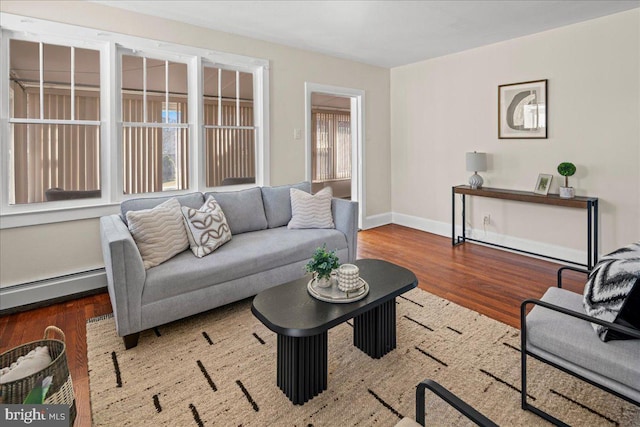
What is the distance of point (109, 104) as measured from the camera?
3.24m

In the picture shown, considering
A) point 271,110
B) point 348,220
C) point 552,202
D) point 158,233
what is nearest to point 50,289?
point 158,233

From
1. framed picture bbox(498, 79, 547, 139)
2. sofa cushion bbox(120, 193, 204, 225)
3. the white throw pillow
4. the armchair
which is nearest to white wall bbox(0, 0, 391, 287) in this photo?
sofa cushion bbox(120, 193, 204, 225)

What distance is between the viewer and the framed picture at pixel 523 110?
13.2 feet

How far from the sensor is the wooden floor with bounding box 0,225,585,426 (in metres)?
2.44

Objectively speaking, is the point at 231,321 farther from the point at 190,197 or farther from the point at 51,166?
the point at 51,166

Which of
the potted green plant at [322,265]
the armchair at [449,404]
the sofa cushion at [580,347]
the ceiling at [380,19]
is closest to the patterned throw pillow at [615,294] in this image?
the sofa cushion at [580,347]

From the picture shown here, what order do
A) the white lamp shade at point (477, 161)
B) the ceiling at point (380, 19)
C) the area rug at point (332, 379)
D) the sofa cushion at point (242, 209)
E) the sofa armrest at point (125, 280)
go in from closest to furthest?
the area rug at point (332, 379), the sofa armrest at point (125, 280), the ceiling at point (380, 19), the sofa cushion at point (242, 209), the white lamp shade at point (477, 161)

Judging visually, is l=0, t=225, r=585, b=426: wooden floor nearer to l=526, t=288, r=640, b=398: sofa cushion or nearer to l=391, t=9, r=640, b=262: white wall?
l=391, t=9, r=640, b=262: white wall

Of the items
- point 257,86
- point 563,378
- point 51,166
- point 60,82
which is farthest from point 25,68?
point 563,378

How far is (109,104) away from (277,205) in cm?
180

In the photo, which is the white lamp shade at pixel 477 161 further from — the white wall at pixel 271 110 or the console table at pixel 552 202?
the white wall at pixel 271 110

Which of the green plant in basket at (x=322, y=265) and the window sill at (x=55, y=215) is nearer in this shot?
the green plant in basket at (x=322, y=265)

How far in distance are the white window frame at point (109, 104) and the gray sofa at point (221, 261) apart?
1.70ft

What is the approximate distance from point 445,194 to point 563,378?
11.4ft
